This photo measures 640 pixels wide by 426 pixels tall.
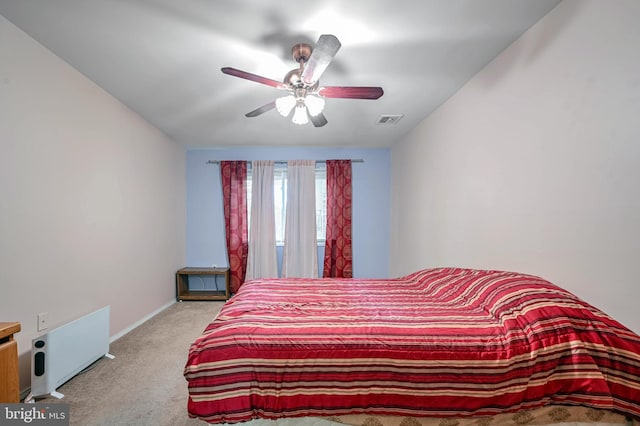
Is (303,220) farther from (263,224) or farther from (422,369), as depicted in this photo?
(422,369)

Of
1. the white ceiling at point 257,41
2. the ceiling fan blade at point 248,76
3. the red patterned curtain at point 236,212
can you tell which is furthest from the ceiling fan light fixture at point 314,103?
the red patterned curtain at point 236,212

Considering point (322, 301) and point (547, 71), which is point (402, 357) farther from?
point (547, 71)

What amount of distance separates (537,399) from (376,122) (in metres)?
2.86

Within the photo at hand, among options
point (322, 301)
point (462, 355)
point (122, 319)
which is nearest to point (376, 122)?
point (322, 301)

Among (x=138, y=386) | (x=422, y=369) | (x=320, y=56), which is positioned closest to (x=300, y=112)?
(x=320, y=56)

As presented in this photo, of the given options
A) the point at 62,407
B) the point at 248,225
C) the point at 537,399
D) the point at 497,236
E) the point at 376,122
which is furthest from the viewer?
the point at 248,225

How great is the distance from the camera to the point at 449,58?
77.5 inches

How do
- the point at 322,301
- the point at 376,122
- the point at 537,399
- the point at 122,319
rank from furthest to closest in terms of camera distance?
the point at 376,122, the point at 122,319, the point at 322,301, the point at 537,399

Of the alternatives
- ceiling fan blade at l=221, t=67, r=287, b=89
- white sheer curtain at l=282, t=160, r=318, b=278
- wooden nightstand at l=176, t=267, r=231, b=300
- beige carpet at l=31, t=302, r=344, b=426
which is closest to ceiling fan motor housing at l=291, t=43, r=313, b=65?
ceiling fan blade at l=221, t=67, r=287, b=89

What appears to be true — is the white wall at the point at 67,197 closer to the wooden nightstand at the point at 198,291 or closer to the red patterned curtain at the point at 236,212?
the wooden nightstand at the point at 198,291

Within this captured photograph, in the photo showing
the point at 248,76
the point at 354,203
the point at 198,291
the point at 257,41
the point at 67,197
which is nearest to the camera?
the point at 248,76

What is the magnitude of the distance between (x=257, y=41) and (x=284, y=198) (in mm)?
2715

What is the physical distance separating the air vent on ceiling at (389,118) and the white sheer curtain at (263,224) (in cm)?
188

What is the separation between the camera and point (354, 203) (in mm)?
4355
